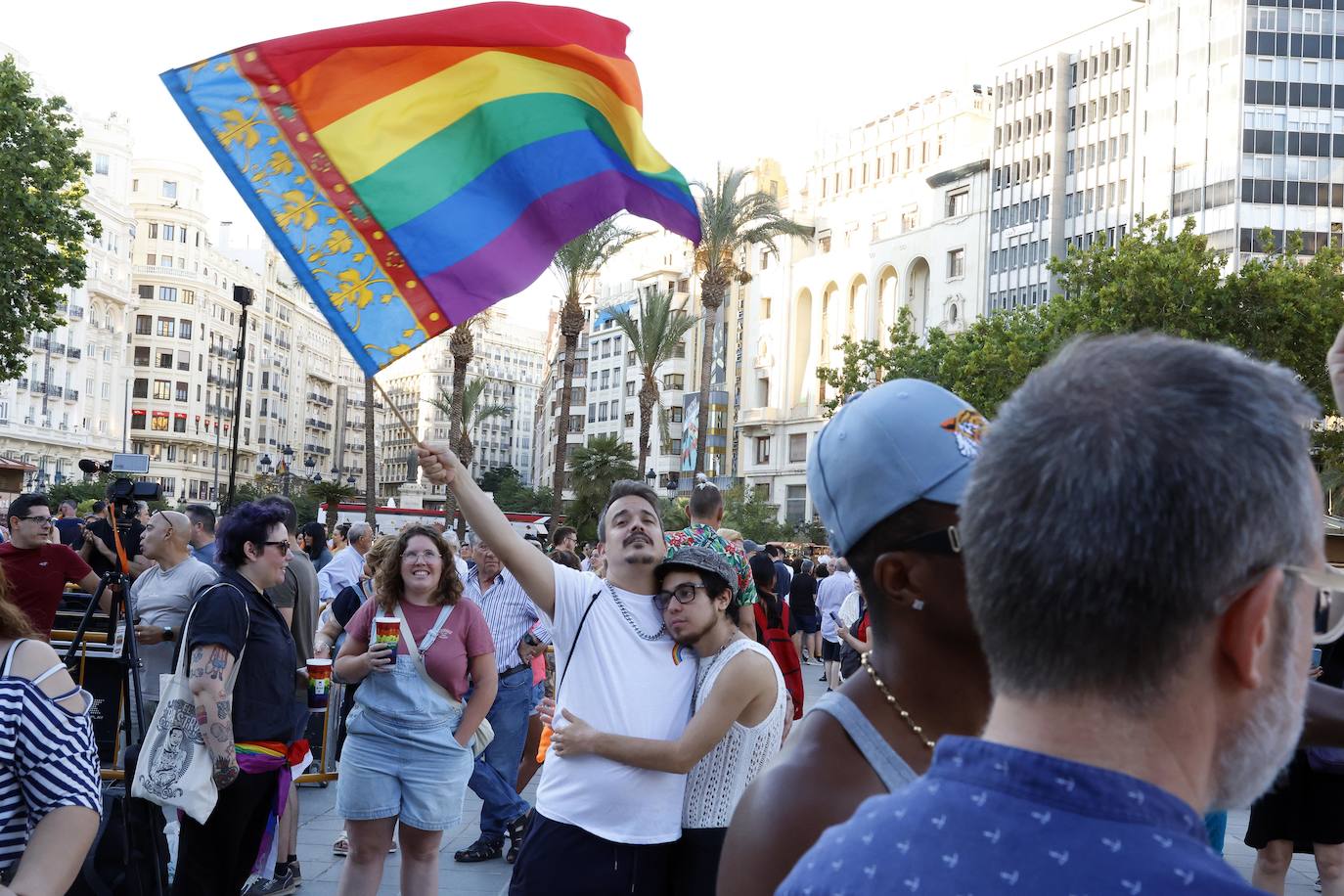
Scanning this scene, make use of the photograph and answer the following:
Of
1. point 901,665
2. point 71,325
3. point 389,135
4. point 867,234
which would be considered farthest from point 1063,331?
point 71,325

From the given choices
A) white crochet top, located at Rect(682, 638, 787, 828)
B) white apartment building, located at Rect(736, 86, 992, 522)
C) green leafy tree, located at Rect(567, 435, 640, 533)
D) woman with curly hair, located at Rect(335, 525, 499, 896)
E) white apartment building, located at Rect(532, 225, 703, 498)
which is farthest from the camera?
white apartment building, located at Rect(532, 225, 703, 498)

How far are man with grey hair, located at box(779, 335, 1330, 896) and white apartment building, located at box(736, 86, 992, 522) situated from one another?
69265 mm

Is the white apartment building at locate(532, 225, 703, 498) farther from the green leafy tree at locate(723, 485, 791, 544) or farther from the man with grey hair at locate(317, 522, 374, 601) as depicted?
the man with grey hair at locate(317, 522, 374, 601)

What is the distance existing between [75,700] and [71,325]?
297 ft

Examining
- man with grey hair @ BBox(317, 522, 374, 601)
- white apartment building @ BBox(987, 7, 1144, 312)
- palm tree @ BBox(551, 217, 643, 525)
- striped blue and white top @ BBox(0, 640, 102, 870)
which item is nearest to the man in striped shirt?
man with grey hair @ BBox(317, 522, 374, 601)

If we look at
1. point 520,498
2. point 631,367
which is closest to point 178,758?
point 520,498

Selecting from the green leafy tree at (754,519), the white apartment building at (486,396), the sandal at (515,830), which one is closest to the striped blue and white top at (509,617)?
the sandal at (515,830)

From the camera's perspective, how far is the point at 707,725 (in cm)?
411

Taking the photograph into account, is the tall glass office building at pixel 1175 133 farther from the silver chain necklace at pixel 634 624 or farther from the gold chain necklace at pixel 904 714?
the gold chain necklace at pixel 904 714

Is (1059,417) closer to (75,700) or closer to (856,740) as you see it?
(856,740)

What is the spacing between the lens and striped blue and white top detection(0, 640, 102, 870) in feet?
9.82

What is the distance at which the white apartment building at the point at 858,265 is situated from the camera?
239ft

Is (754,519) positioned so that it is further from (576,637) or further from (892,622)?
(892,622)

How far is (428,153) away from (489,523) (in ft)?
5.67
